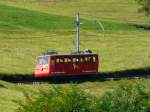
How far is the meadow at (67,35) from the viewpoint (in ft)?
234

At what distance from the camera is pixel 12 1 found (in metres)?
139

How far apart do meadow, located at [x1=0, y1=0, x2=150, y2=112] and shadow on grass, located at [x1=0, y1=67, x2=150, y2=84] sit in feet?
2.40

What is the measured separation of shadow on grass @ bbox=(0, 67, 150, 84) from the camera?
6625 cm

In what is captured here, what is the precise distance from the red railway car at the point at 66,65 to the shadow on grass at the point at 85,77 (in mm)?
701

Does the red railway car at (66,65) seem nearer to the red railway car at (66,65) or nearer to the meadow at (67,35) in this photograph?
the red railway car at (66,65)

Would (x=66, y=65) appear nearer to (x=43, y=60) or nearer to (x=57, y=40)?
(x=43, y=60)

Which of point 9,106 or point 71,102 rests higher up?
point 71,102

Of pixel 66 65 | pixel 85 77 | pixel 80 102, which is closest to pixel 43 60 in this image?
pixel 66 65

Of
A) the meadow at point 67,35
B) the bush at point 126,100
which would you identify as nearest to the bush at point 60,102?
the bush at point 126,100

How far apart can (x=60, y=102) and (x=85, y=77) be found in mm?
42669

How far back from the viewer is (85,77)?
235ft

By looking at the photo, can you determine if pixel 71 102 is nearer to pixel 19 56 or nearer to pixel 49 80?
pixel 49 80

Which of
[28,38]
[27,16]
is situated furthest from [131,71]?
[27,16]

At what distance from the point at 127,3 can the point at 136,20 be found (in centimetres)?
1636
